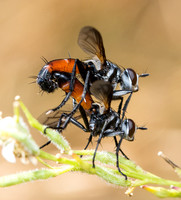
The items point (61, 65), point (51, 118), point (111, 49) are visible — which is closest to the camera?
point (61, 65)

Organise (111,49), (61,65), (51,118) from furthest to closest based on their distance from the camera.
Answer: (111,49) < (51,118) < (61,65)

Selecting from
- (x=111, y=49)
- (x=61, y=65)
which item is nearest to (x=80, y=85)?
(x=61, y=65)

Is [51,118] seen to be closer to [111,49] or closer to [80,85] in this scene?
[80,85]

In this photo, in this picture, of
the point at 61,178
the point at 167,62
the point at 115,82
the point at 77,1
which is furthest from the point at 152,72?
the point at 115,82

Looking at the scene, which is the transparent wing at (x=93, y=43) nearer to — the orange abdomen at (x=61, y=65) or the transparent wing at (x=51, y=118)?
the orange abdomen at (x=61, y=65)

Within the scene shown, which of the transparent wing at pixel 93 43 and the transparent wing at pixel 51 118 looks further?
the transparent wing at pixel 51 118

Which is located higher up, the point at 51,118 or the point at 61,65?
the point at 61,65

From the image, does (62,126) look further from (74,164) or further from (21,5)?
(21,5)

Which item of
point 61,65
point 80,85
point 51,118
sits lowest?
point 51,118

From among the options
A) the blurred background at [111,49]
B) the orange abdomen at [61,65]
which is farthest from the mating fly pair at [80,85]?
→ the blurred background at [111,49]
